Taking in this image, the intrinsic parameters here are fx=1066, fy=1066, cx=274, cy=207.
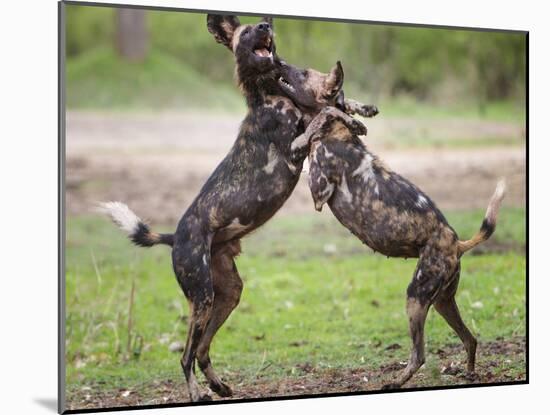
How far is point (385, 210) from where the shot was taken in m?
6.44

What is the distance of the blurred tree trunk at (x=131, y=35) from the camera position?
913cm

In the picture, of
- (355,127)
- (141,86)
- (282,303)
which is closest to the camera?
(355,127)

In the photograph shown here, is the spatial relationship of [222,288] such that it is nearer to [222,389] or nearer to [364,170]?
[222,389]

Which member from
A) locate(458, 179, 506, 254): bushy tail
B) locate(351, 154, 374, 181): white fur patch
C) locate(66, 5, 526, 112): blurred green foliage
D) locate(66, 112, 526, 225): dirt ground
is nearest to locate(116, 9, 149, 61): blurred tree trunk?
locate(66, 5, 526, 112): blurred green foliage

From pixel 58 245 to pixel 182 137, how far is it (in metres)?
3.52

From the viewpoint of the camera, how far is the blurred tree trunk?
9.13m

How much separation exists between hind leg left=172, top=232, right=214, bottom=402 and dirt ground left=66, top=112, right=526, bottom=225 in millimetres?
2662

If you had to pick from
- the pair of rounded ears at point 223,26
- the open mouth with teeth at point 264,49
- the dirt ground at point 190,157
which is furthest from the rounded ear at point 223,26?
the dirt ground at point 190,157

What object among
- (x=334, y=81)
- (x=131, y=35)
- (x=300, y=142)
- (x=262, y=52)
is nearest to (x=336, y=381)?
(x=300, y=142)

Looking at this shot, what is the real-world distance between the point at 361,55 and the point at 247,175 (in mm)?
3464

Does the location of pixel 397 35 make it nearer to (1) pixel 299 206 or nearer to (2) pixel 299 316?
(1) pixel 299 206

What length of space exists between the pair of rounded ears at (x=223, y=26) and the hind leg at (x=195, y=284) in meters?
1.24

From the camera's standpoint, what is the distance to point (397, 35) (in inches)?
374

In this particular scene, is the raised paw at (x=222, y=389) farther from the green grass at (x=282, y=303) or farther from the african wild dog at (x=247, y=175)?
the green grass at (x=282, y=303)
